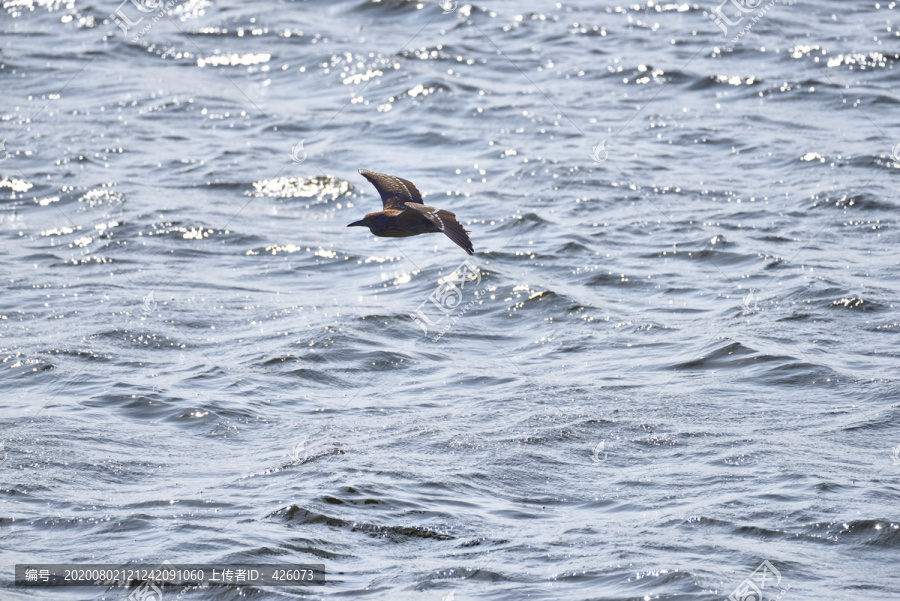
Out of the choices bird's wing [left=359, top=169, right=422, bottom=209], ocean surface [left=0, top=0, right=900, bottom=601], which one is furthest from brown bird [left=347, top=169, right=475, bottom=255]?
ocean surface [left=0, top=0, right=900, bottom=601]

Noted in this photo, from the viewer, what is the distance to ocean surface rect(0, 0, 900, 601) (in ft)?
24.8

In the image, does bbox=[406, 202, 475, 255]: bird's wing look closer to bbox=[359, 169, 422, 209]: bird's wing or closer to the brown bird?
the brown bird

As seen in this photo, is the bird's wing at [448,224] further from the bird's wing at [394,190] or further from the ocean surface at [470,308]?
the ocean surface at [470,308]

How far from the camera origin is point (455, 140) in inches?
664

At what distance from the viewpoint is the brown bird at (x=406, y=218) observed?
7410mm

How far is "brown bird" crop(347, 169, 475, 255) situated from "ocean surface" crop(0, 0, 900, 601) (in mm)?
1792

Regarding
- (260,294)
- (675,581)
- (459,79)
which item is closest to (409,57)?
(459,79)

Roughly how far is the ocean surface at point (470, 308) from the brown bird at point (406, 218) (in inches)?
70.5

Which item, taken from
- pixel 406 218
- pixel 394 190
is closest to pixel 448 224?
pixel 406 218

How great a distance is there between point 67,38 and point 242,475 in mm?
16652

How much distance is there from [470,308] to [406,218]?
4.35 metres

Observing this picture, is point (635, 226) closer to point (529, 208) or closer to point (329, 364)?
point (529, 208)

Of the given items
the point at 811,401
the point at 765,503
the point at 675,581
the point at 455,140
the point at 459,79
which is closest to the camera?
the point at 675,581

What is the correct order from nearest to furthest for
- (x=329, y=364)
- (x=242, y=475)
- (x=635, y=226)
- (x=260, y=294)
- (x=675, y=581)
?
(x=675, y=581) < (x=242, y=475) < (x=329, y=364) < (x=260, y=294) < (x=635, y=226)
